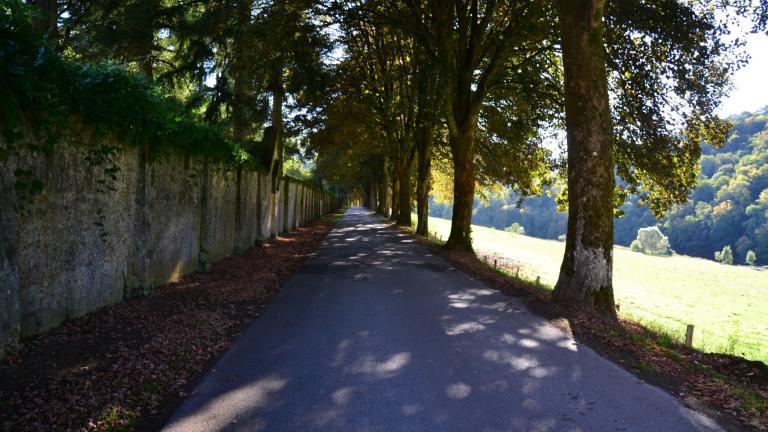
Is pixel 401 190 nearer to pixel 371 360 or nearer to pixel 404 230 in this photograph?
pixel 404 230

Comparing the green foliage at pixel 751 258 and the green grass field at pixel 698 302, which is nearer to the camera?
the green grass field at pixel 698 302

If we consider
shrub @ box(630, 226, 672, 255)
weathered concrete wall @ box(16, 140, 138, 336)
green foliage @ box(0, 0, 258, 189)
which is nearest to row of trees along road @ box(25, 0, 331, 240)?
green foliage @ box(0, 0, 258, 189)

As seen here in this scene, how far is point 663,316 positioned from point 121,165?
50.9 feet

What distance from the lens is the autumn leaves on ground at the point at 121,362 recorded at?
12.1ft

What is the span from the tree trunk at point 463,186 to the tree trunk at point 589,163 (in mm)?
8259

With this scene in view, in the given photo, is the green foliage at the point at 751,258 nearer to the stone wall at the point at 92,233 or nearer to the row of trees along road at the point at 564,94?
the row of trees along road at the point at 564,94

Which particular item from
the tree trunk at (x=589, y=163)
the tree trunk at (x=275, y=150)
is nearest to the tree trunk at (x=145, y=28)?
the tree trunk at (x=275, y=150)

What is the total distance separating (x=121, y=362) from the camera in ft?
15.7

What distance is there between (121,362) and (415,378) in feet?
8.95

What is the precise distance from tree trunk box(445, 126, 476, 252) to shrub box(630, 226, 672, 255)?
2155 inches

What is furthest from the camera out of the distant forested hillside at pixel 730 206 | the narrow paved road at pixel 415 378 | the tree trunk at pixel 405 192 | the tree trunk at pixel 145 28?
the distant forested hillside at pixel 730 206

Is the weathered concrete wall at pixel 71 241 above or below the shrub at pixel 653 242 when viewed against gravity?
above

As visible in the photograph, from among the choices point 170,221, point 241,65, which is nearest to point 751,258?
point 241,65

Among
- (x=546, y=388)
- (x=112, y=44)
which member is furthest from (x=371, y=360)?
(x=112, y=44)
